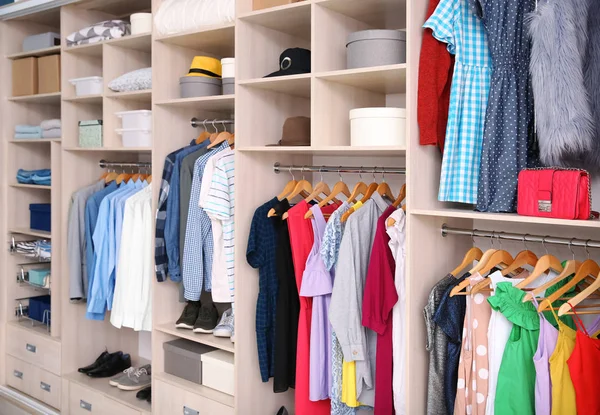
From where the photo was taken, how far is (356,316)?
256 centimetres

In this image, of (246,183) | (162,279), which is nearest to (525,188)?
(246,183)

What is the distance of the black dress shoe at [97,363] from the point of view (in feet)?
12.8

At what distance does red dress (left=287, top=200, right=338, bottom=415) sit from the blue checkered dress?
740mm

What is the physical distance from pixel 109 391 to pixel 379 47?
2.48 metres

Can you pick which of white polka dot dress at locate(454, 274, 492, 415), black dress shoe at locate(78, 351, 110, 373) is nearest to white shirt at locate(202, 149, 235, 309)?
white polka dot dress at locate(454, 274, 492, 415)

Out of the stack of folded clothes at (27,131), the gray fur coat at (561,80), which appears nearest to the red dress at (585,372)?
the gray fur coat at (561,80)

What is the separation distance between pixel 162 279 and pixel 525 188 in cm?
193

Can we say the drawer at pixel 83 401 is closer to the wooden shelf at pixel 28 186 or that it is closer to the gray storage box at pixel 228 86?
the wooden shelf at pixel 28 186

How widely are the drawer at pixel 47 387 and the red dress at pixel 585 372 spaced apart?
3.04 meters

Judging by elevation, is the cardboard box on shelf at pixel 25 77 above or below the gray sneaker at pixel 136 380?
above

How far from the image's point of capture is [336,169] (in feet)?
9.60

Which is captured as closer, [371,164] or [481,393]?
[481,393]

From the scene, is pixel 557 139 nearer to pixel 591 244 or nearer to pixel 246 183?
pixel 591 244

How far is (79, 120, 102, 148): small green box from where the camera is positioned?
3.68 meters
